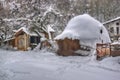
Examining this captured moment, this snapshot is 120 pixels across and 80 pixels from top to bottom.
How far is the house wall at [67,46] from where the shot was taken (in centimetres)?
2791

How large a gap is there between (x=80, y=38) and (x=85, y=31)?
1.29 m

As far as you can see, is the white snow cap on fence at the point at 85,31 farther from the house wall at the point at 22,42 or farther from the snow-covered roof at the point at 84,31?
the house wall at the point at 22,42

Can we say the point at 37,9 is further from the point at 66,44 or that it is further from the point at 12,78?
the point at 12,78

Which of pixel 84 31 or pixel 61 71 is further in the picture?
pixel 84 31

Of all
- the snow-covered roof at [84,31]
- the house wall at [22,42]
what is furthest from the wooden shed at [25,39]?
the snow-covered roof at [84,31]

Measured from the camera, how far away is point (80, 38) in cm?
2794

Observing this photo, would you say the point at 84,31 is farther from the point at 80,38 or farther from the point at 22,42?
the point at 22,42

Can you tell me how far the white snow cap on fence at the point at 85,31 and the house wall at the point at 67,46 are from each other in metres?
0.44

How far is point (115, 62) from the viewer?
18203 millimetres

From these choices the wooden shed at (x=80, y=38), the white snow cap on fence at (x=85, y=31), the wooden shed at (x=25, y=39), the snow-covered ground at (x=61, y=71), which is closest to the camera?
the snow-covered ground at (x=61, y=71)

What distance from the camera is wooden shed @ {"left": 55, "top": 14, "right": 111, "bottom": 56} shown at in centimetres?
2784

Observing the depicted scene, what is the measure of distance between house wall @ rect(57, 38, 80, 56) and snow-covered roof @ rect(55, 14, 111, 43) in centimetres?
44

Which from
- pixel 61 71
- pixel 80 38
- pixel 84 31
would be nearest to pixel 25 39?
Answer: pixel 84 31

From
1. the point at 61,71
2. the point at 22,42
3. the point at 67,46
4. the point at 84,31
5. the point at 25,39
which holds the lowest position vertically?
the point at 61,71
